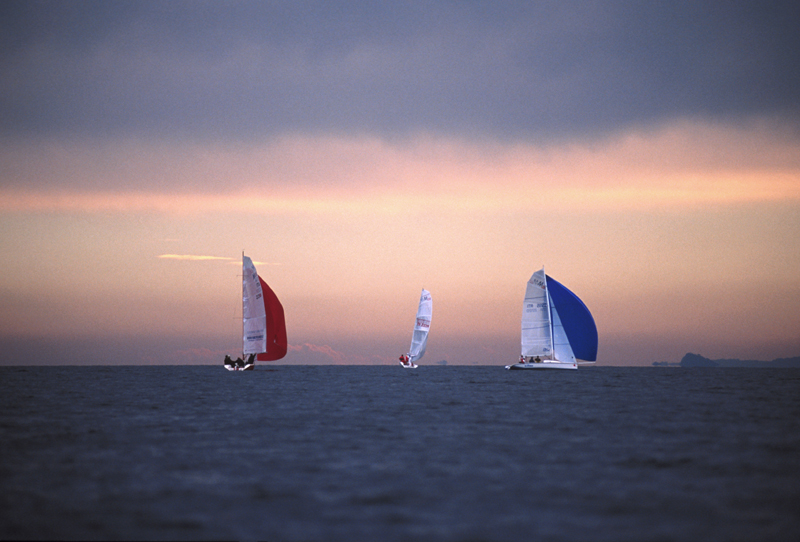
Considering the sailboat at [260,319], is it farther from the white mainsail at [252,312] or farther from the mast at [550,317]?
the mast at [550,317]

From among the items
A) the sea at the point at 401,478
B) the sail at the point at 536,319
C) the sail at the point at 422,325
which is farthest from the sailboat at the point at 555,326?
the sea at the point at 401,478

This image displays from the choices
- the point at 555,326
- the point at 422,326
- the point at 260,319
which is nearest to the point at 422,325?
the point at 422,326

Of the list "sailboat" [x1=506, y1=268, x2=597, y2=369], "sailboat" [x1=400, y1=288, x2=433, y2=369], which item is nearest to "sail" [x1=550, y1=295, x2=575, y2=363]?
"sailboat" [x1=506, y1=268, x2=597, y2=369]

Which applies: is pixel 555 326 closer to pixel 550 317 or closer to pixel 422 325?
pixel 550 317

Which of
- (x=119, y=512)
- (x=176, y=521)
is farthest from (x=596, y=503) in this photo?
(x=119, y=512)

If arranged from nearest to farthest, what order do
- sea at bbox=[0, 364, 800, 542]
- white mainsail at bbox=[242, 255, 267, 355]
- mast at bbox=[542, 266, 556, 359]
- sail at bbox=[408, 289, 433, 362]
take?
sea at bbox=[0, 364, 800, 542], white mainsail at bbox=[242, 255, 267, 355], mast at bbox=[542, 266, 556, 359], sail at bbox=[408, 289, 433, 362]

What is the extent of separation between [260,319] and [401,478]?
65125 millimetres

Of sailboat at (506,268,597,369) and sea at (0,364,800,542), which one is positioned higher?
sailboat at (506,268,597,369)

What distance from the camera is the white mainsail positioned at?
8356cm

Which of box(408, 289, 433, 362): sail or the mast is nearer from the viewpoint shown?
the mast

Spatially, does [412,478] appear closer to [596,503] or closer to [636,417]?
[596,503]

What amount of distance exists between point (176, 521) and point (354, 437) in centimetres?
1499

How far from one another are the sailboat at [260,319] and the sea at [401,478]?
43.7m

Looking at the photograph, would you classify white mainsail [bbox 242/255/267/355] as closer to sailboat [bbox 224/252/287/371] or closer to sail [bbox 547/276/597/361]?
sailboat [bbox 224/252/287/371]
